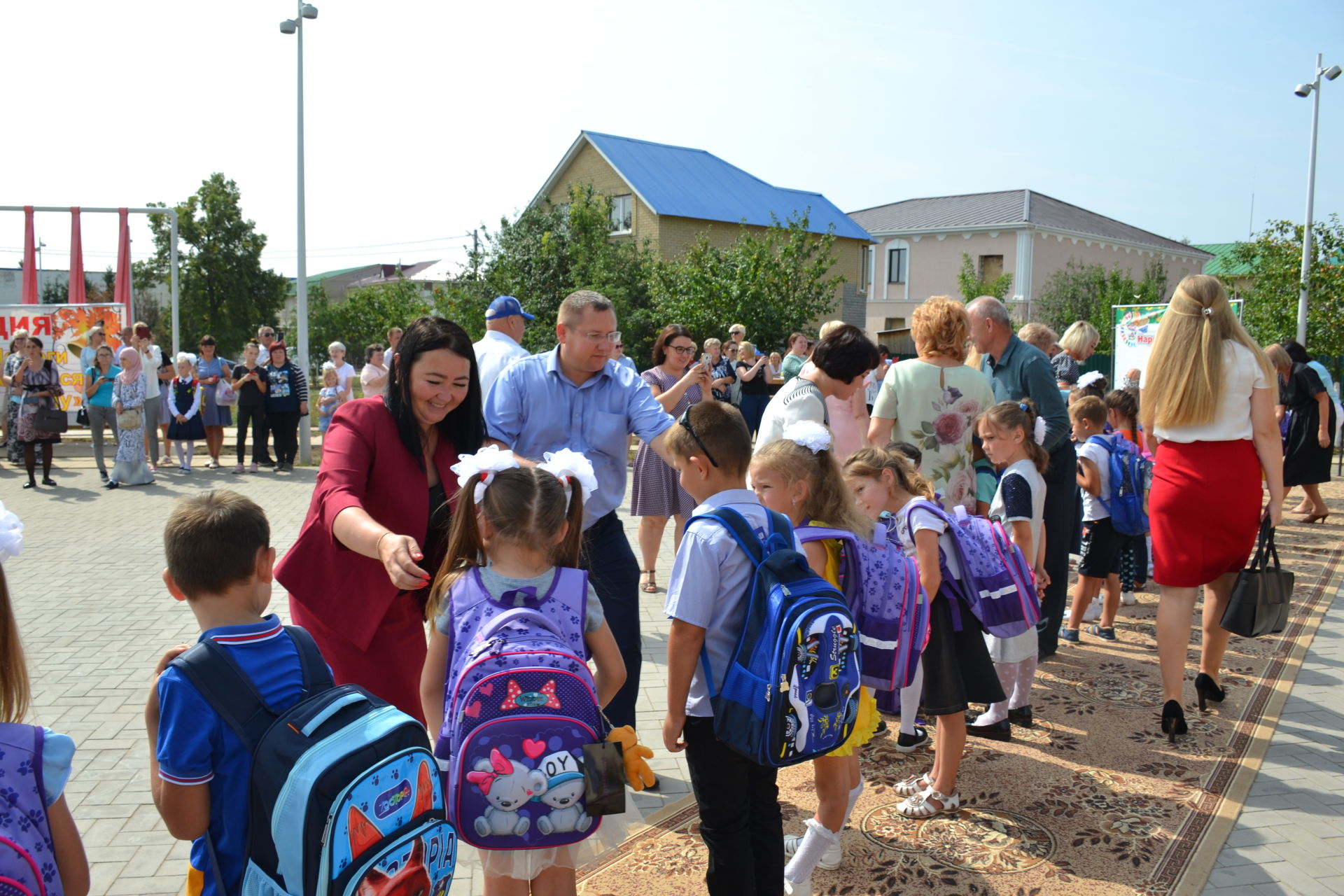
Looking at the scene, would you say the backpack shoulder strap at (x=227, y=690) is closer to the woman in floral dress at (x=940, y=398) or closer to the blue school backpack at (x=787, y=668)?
the blue school backpack at (x=787, y=668)

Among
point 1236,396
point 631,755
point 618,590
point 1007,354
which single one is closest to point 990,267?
point 1007,354

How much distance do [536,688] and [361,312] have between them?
6232 cm

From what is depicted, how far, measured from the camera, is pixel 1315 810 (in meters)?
3.82

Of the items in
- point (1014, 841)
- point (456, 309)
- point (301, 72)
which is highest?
point (301, 72)

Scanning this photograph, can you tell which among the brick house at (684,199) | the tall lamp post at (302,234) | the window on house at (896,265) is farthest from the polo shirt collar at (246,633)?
the window on house at (896,265)

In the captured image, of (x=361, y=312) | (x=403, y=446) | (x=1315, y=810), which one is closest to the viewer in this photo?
(x=403, y=446)

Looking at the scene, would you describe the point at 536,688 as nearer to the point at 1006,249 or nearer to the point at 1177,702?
the point at 1177,702

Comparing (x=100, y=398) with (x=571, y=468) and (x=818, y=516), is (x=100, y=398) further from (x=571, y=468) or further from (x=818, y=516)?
(x=818, y=516)

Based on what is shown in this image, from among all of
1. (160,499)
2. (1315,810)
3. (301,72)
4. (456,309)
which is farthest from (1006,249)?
(1315,810)

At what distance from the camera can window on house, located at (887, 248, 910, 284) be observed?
46.2 m

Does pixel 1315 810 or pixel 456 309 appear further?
pixel 456 309

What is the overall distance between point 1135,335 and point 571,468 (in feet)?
39.9

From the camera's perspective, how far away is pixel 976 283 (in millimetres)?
40969

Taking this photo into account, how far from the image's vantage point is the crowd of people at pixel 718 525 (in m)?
2.42
